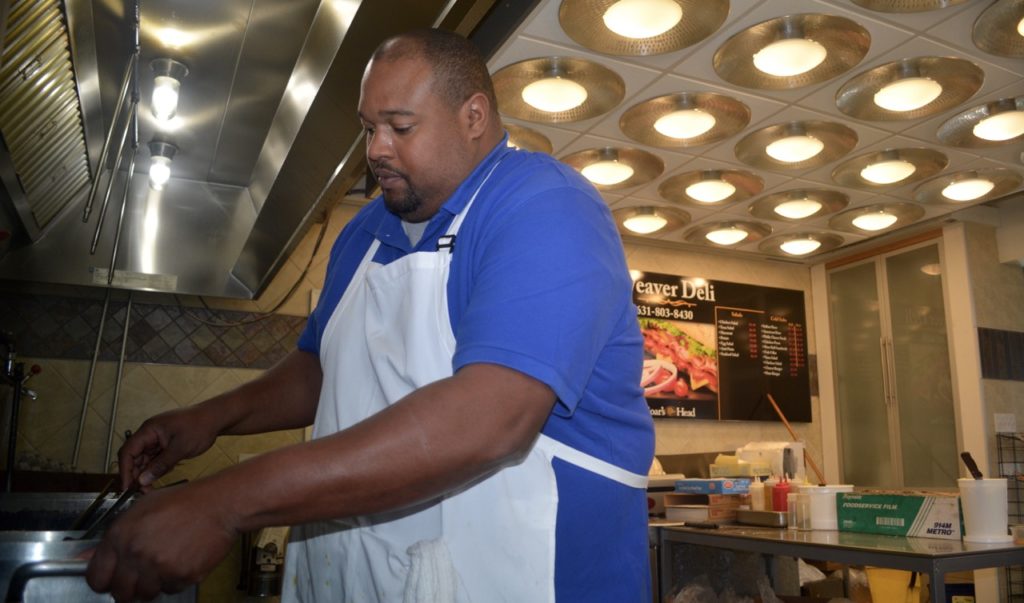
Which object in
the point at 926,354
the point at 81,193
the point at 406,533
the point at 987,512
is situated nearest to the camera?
the point at 406,533

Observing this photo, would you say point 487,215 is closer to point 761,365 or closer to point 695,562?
point 695,562

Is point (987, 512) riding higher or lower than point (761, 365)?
lower

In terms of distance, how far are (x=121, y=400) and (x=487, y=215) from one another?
3402mm

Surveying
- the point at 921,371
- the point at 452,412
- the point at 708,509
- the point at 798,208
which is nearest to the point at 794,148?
the point at 798,208

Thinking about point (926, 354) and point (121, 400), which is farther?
point (926, 354)

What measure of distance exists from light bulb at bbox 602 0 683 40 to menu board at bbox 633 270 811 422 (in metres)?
2.64

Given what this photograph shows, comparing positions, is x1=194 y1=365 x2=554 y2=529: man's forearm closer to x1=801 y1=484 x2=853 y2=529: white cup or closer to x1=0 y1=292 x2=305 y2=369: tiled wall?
x1=801 y1=484 x2=853 y2=529: white cup

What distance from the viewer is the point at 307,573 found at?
3.91 feet

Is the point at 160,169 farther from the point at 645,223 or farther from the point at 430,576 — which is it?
the point at 645,223

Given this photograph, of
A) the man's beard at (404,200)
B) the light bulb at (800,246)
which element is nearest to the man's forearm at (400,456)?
the man's beard at (404,200)

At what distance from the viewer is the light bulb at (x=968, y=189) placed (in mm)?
4246

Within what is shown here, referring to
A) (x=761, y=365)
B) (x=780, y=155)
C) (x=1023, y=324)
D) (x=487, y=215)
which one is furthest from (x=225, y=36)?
(x=1023, y=324)

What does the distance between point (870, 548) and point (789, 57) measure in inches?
71.6

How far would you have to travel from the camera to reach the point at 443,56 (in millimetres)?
1108
